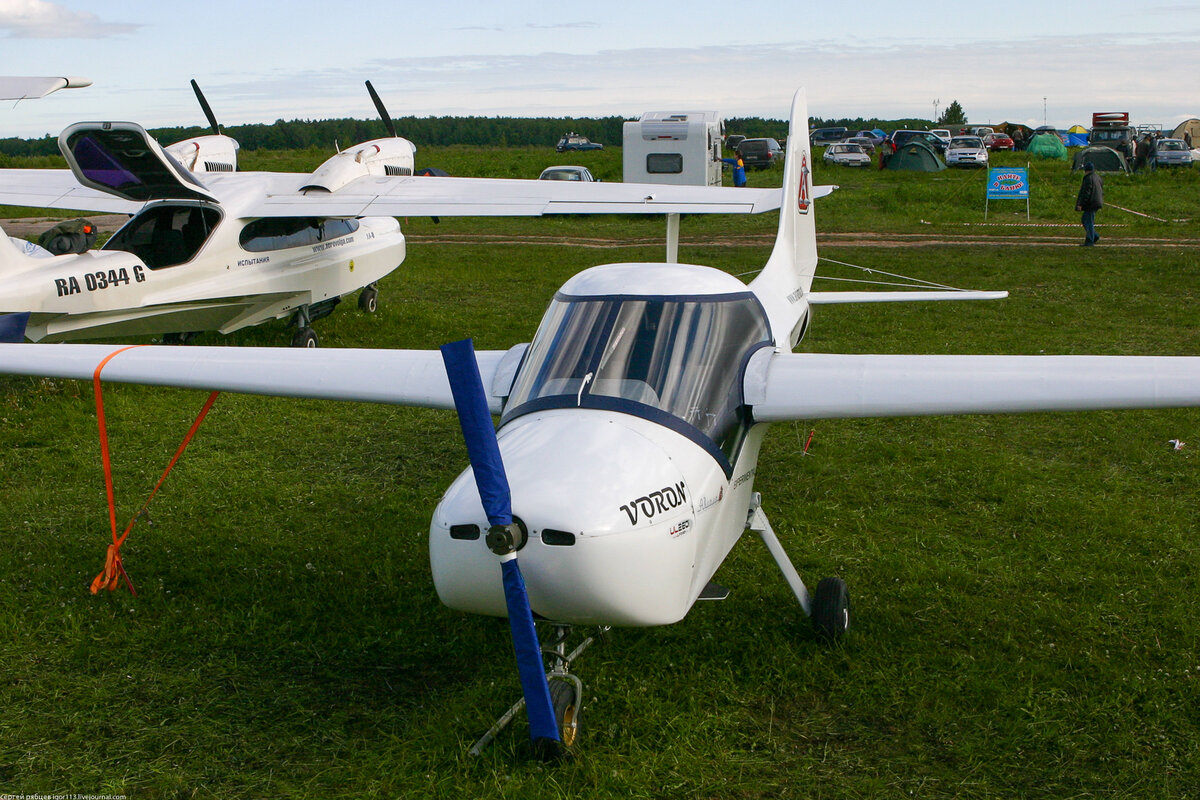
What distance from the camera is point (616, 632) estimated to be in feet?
18.8

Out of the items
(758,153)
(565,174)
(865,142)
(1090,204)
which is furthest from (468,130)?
(1090,204)

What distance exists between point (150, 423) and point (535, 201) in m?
5.67

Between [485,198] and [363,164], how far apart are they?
2.21 m

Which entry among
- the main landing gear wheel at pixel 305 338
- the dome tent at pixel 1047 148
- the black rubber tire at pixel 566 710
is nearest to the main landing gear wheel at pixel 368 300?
the main landing gear wheel at pixel 305 338

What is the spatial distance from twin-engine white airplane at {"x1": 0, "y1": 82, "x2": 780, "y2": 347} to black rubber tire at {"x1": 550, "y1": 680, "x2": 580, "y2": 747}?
21.4 ft

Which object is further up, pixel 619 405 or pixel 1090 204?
pixel 619 405

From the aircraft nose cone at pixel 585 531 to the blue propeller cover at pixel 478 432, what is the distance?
0.45ft

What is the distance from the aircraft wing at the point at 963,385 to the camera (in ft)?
15.7

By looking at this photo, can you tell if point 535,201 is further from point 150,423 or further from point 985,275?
point 985,275

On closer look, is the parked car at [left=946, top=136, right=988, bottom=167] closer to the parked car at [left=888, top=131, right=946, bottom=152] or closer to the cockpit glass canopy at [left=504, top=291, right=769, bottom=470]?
the parked car at [left=888, top=131, right=946, bottom=152]

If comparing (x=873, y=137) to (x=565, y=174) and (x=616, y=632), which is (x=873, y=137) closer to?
(x=565, y=174)

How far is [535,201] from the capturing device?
43.5 ft

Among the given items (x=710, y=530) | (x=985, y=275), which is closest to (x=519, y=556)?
(x=710, y=530)

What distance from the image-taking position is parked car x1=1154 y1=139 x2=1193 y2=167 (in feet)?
135
